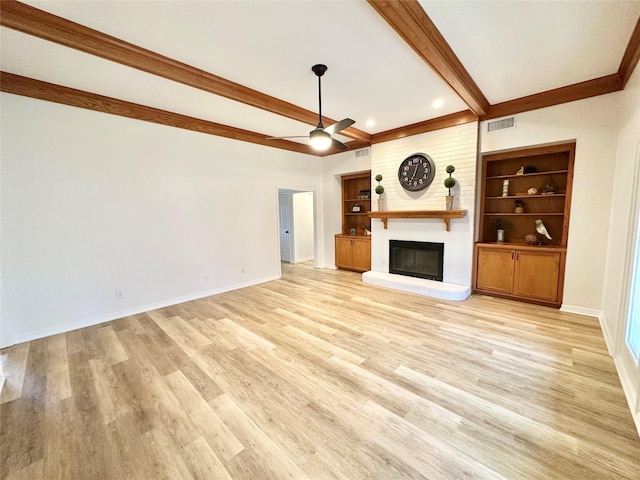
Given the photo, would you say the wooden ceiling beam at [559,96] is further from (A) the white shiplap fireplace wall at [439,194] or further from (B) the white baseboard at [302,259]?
(B) the white baseboard at [302,259]

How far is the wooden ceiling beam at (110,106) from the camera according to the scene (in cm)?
298

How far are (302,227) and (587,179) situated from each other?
245 inches

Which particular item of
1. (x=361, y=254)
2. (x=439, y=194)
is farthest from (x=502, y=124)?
(x=361, y=254)

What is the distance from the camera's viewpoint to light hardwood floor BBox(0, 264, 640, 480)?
5.20 feet

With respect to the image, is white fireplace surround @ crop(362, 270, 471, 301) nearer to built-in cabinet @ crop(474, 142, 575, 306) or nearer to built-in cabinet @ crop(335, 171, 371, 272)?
built-in cabinet @ crop(474, 142, 575, 306)

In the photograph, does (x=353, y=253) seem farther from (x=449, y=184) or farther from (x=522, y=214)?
(x=522, y=214)

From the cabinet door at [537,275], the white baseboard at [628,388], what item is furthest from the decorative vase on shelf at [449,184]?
the white baseboard at [628,388]

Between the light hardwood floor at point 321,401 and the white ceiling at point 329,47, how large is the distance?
313 centimetres

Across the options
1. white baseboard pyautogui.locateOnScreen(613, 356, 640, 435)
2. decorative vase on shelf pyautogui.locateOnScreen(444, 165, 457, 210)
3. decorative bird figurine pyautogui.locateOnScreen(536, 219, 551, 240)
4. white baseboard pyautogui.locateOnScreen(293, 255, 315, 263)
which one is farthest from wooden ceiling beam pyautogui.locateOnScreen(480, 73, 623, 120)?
white baseboard pyautogui.locateOnScreen(293, 255, 315, 263)

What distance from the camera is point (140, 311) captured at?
13.2ft

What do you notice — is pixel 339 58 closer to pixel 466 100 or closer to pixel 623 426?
pixel 466 100

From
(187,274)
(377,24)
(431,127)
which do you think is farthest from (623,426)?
(187,274)

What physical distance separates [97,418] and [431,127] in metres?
5.72

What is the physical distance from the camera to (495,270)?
4336mm
